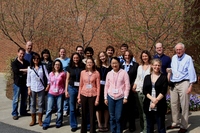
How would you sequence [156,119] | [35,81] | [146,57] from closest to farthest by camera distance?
[156,119]
[146,57]
[35,81]

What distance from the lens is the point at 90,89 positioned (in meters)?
5.90

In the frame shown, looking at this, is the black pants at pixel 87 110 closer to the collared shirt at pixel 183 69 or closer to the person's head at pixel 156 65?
the person's head at pixel 156 65

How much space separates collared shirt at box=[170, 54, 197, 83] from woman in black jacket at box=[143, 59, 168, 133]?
0.67m

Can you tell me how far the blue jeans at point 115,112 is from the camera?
18.5 ft

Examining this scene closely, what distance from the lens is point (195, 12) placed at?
980 centimetres

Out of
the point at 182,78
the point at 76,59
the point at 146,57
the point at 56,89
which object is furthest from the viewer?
the point at 56,89

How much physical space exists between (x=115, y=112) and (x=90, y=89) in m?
0.70

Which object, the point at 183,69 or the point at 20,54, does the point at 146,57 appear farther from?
the point at 20,54

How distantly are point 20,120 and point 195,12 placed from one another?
6.70 metres

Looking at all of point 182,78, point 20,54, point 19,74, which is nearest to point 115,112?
point 182,78

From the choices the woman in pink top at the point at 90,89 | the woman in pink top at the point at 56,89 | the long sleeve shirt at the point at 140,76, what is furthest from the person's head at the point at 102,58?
the woman in pink top at the point at 56,89

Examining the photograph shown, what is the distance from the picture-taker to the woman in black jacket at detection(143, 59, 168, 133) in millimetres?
5289

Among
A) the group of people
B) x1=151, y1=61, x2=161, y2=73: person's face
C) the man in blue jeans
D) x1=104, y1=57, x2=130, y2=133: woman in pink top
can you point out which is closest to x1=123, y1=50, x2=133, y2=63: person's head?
the group of people

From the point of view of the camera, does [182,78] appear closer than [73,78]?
Yes
